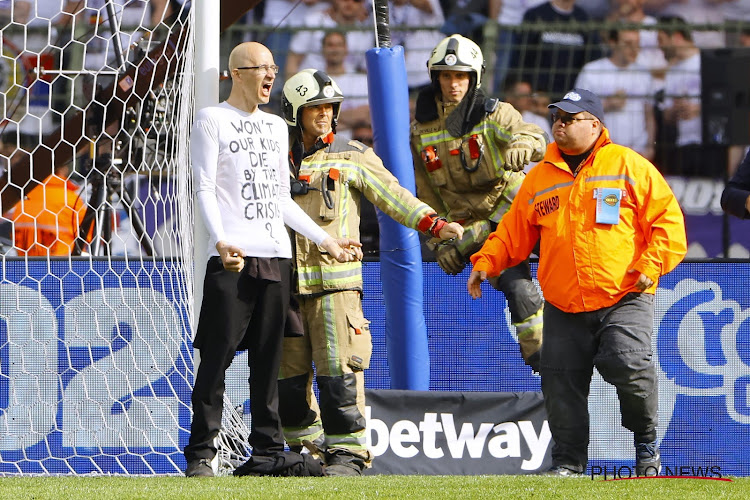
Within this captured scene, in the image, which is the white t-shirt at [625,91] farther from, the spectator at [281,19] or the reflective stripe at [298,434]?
the reflective stripe at [298,434]

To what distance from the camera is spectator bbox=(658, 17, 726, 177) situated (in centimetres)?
1002

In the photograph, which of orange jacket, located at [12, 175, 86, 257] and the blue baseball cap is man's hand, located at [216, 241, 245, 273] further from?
orange jacket, located at [12, 175, 86, 257]

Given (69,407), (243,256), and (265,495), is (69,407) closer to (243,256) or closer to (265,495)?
(243,256)

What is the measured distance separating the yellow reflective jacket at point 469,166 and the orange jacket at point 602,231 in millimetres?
875

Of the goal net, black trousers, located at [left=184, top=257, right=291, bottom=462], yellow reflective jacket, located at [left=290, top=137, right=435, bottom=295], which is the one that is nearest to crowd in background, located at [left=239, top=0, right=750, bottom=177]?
the goal net

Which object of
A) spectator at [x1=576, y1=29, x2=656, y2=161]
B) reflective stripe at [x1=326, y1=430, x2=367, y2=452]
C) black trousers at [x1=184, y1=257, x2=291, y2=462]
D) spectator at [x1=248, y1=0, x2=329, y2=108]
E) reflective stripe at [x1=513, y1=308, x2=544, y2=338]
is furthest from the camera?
spectator at [x1=248, y1=0, x2=329, y2=108]

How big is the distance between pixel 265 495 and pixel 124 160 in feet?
10.9

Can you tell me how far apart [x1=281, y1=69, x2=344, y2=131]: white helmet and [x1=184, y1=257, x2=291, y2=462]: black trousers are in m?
1.17

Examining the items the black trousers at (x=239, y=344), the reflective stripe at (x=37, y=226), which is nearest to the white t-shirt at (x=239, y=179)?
the black trousers at (x=239, y=344)

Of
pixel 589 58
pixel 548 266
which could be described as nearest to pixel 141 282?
pixel 548 266

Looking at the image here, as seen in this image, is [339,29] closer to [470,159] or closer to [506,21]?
[506,21]

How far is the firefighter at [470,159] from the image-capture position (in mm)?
6129

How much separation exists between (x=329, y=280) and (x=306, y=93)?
90 centimetres

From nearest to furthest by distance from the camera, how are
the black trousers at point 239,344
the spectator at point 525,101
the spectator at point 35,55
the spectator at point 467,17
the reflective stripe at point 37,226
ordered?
the black trousers at point 239,344
the reflective stripe at point 37,226
the spectator at point 35,55
the spectator at point 525,101
the spectator at point 467,17
